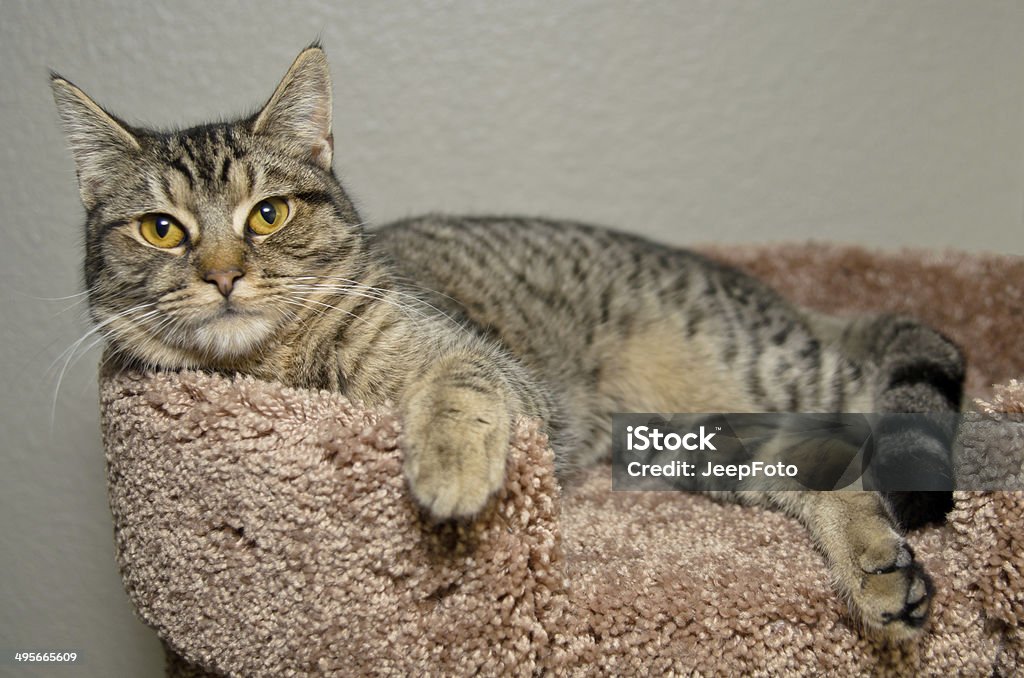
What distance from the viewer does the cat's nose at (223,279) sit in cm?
94

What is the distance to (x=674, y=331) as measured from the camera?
1441mm

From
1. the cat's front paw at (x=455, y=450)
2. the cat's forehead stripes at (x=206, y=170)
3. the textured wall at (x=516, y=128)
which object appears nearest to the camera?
the cat's front paw at (x=455, y=450)

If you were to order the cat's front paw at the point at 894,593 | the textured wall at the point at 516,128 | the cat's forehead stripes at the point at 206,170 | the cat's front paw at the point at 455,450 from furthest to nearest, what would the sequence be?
1. the textured wall at the point at 516,128
2. the cat's forehead stripes at the point at 206,170
3. the cat's front paw at the point at 894,593
4. the cat's front paw at the point at 455,450

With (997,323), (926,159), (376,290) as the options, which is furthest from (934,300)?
(376,290)

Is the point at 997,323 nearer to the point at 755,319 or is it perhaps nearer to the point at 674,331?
the point at 755,319

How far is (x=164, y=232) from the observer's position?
1.02m

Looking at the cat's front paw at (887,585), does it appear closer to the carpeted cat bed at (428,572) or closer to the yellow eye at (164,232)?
the carpeted cat bed at (428,572)

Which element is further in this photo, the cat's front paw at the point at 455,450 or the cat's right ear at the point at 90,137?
the cat's right ear at the point at 90,137

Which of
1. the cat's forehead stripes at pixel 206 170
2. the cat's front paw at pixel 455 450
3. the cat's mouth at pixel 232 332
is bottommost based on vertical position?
the cat's front paw at pixel 455 450

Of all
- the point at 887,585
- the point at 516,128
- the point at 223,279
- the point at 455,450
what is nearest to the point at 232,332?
the point at 223,279

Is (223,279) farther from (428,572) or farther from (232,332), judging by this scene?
(428,572)

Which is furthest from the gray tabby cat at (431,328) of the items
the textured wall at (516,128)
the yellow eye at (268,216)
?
the textured wall at (516,128)

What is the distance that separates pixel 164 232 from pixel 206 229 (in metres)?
0.07

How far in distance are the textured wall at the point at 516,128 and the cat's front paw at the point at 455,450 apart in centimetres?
89
